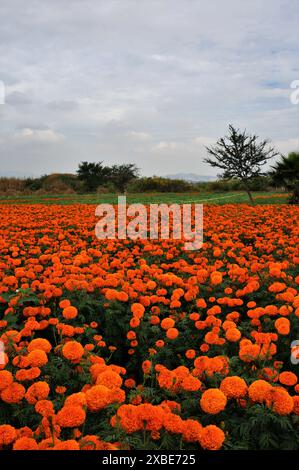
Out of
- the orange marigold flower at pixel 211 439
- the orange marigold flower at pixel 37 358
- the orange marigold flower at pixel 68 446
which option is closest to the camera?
the orange marigold flower at pixel 68 446

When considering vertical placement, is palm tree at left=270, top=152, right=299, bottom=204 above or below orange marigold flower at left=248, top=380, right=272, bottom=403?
above

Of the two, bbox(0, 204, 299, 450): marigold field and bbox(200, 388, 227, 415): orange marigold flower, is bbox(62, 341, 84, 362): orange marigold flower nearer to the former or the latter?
bbox(0, 204, 299, 450): marigold field

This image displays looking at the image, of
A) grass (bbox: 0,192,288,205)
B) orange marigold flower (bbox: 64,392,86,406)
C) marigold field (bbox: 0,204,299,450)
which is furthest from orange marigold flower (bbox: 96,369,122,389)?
grass (bbox: 0,192,288,205)

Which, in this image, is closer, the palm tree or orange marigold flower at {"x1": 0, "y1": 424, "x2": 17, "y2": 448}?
orange marigold flower at {"x1": 0, "y1": 424, "x2": 17, "y2": 448}

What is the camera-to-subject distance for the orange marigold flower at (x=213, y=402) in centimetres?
169

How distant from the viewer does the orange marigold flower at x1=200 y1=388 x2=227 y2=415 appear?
169 centimetres

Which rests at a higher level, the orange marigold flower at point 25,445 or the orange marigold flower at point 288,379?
the orange marigold flower at point 288,379

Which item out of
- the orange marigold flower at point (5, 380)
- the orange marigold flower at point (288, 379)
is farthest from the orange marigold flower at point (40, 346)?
the orange marigold flower at point (288, 379)

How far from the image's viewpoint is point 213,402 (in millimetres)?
1693

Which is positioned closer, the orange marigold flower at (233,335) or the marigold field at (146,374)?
the marigold field at (146,374)

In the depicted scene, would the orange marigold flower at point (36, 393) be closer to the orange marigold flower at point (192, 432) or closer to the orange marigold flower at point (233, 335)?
the orange marigold flower at point (192, 432)

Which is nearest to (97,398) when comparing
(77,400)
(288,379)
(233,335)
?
(77,400)
